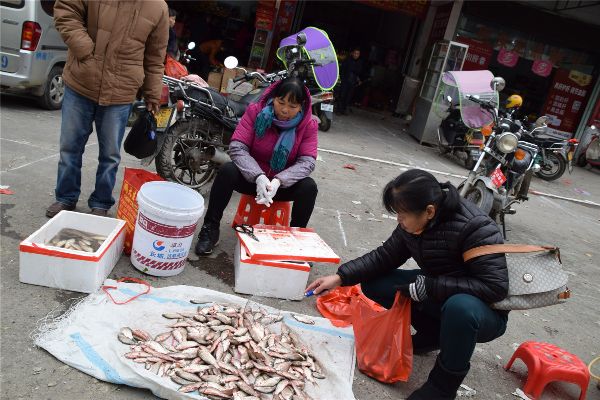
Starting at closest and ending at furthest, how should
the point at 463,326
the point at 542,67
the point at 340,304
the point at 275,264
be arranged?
the point at 463,326
the point at 275,264
the point at 340,304
the point at 542,67

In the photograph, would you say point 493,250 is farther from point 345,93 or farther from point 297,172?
point 345,93

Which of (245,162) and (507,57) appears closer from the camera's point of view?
(245,162)

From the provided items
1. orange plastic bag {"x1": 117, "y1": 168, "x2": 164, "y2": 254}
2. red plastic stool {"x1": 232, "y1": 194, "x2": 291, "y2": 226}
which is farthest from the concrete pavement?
red plastic stool {"x1": 232, "y1": 194, "x2": 291, "y2": 226}

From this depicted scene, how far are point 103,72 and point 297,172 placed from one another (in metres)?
1.51

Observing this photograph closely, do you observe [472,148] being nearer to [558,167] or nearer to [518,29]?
[558,167]

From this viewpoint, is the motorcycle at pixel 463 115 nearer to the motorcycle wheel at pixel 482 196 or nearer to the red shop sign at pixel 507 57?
the motorcycle wheel at pixel 482 196

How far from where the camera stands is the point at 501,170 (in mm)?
5824

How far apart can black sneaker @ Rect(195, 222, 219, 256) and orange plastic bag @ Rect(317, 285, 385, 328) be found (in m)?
A: 0.90

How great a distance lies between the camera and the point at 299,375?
2.43 meters

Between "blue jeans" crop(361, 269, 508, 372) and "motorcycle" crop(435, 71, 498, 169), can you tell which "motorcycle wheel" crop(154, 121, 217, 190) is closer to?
"blue jeans" crop(361, 269, 508, 372)

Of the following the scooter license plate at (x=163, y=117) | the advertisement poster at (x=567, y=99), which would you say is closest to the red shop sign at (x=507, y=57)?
the advertisement poster at (x=567, y=99)

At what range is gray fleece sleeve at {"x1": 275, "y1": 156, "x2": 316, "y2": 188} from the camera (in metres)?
3.51

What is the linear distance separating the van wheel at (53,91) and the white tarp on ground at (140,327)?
504 centimetres

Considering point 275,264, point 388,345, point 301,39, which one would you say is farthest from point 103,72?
point 301,39
